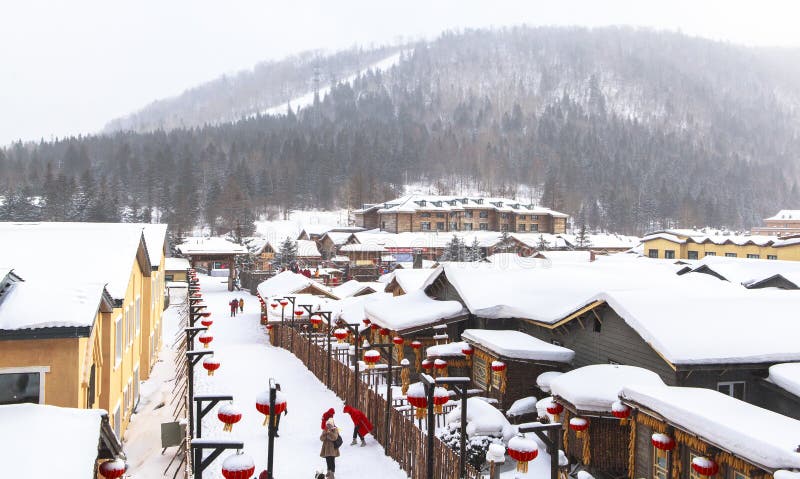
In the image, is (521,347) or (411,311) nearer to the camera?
(521,347)

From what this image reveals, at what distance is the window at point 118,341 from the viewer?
1576 cm

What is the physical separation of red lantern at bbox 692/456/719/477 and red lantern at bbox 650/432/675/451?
2.93ft

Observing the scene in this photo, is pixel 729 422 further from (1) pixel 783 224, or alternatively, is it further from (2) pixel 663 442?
(1) pixel 783 224

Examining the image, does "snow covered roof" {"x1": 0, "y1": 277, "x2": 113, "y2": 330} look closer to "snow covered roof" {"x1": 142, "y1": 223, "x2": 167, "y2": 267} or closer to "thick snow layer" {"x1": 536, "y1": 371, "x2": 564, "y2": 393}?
"thick snow layer" {"x1": 536, "y1": 371, "x2": 564, "y2": 393}

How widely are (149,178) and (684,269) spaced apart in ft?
321

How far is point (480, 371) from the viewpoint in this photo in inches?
755

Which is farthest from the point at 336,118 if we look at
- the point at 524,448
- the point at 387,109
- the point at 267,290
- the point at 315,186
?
the point at 524,448

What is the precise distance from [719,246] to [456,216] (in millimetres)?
46545

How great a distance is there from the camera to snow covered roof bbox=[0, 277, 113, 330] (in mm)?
10672

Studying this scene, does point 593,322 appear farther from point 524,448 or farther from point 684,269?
point 684,269

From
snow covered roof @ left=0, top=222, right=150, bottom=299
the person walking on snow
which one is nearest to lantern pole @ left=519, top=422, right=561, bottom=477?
the person walking on snow

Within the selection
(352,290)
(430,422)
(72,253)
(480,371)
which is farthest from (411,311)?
(352,290)

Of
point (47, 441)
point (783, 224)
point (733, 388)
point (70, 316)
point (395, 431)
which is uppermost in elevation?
point (783, 224)

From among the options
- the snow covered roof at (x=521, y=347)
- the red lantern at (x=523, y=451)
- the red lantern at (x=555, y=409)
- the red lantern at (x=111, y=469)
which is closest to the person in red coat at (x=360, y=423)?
the snow covered roof at (x=521, y=347)
